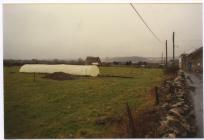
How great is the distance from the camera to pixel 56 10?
8.04ft

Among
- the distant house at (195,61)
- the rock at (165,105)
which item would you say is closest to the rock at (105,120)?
the rock at (165,105)

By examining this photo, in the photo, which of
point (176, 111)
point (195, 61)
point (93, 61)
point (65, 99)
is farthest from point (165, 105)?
point (65, 99)

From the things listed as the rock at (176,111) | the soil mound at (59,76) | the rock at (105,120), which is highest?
the soil mound at (59,76)

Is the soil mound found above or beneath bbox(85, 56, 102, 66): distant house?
beneath

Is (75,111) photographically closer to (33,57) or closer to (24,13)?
(33,57)

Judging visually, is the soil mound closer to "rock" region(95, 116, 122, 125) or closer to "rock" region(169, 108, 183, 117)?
"rock" region(95, 116, 122, 125)

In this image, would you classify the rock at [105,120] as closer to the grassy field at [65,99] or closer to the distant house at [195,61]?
the grassy field at [65,99]

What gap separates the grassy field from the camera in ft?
7.89

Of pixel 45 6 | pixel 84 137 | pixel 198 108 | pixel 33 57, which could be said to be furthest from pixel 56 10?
pixel 198 108

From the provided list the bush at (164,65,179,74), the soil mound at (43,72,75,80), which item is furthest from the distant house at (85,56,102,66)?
the bush at (164,65,179,74)

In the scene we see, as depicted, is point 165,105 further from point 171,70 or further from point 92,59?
point 92,59

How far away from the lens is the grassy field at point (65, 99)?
2.41m

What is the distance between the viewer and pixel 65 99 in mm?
2445

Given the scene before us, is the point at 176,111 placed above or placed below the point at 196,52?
below
